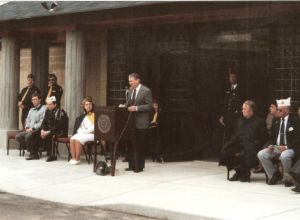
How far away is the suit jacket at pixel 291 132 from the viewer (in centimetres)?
1109

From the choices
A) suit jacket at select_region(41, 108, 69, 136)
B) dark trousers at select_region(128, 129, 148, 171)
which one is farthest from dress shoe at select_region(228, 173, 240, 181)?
suit jacket at select_region(41, 108, 69, 136)

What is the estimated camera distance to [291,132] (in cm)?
1134

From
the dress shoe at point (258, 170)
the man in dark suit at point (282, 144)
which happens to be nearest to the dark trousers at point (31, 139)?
the dress shoe at point (258, 170)

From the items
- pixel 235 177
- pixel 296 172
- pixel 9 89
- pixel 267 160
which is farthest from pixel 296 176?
A: pixel 9 89

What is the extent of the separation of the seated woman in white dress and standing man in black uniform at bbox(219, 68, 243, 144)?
2.75m

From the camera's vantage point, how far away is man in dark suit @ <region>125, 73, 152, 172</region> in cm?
1272

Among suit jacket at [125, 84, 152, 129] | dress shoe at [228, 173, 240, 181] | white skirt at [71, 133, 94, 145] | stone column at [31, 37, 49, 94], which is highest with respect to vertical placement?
stone column at [31, 37, 49, 94]

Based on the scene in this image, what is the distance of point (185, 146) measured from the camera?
614 inches

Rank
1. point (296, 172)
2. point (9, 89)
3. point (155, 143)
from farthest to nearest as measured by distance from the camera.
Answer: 1. point (9, 89)
2. point (155, 143)
3. point (296, 172)

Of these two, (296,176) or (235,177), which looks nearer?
(296,176)

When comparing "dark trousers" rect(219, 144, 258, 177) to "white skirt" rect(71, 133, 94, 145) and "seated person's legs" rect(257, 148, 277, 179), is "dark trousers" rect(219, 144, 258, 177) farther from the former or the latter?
A: "white skirt" rect(71, 133, 94, 145)

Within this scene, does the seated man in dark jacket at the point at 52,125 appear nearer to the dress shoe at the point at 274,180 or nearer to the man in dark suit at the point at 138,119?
the man in dark suit at the point at 138,119

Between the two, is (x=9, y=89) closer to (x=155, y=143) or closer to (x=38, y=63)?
(x=38, y=63)

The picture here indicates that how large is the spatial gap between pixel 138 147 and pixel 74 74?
391 centimetres
